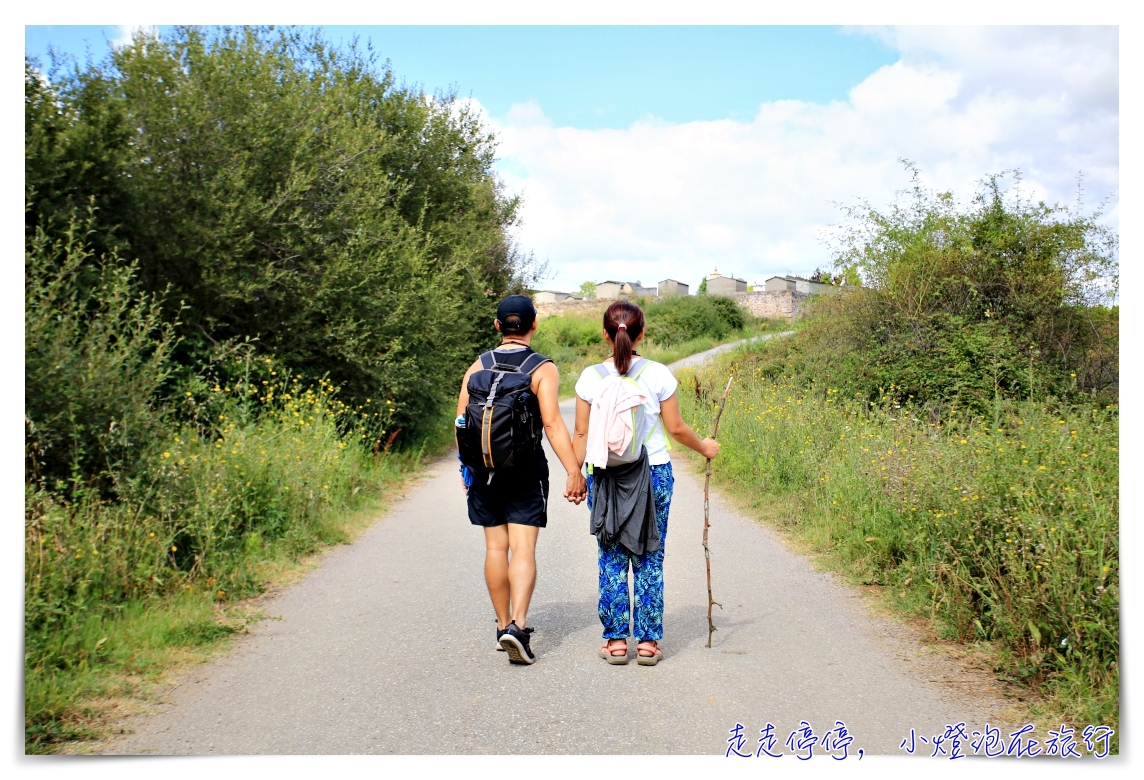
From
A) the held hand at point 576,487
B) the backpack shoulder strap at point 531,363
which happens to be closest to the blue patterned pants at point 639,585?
the held hand at point 576,487

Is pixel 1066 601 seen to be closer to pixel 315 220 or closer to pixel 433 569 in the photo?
pixel 433 569

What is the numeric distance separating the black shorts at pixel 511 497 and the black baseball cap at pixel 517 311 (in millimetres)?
771

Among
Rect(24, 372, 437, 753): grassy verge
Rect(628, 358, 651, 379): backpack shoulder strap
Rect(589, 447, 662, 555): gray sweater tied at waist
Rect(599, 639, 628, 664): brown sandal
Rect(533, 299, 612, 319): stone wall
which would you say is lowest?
Rect(599, 639, 628, 664): brown sandal

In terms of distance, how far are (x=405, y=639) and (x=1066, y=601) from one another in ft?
12.0

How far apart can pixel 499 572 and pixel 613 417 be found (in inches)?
45.5

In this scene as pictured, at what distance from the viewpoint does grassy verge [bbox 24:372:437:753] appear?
4383 millimetres

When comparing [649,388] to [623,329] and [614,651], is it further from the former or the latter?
[614,651]

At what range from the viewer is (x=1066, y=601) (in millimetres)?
4367

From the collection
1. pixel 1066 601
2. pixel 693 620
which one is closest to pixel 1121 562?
pixel 1066 601

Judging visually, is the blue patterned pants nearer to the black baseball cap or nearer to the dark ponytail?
the dark ponytail

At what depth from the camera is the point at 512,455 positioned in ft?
15.6

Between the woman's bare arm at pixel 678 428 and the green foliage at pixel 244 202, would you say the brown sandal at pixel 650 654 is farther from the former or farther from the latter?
the green foliage at pixel 244 202

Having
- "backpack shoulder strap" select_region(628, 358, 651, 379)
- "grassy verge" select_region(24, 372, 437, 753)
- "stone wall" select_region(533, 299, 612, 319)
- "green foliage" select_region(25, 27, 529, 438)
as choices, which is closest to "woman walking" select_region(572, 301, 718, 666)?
"backpack shoulder strap" select_region(628, 358, 651, 379)

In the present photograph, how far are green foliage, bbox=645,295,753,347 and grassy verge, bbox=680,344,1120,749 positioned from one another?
4329 centimetres
